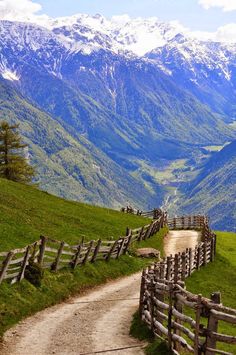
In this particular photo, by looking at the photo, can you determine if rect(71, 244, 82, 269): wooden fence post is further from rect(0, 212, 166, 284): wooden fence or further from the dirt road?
the dirt road

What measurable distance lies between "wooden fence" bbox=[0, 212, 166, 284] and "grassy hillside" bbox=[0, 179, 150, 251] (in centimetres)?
320

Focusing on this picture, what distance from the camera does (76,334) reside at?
27.6 metres

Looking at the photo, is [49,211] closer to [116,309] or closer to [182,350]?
[116,309]

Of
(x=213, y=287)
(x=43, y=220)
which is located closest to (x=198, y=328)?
(x=213, y=287)

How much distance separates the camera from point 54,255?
43.7 metres

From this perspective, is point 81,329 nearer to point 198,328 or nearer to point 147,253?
point 198,328

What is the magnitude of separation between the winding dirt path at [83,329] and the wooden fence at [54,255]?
3.06m

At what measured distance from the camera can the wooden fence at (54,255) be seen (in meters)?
32.5

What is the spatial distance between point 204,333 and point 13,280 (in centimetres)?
1639

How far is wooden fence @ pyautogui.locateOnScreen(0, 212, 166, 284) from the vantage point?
107 ft

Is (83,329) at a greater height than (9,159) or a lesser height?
lesser

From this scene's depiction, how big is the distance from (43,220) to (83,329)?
29994 mm

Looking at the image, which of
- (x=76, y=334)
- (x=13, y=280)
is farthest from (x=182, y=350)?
(x=13, y=280)


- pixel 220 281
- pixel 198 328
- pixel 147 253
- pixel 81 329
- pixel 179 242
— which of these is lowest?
pixel 81 329
